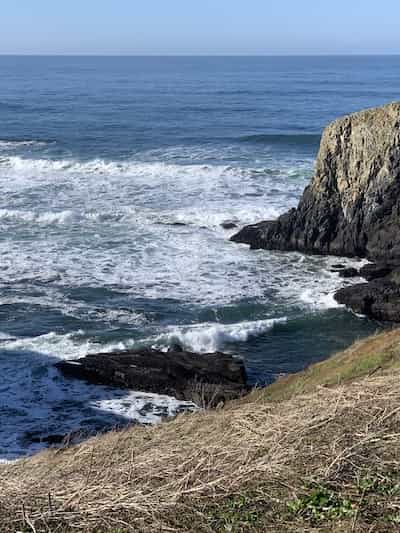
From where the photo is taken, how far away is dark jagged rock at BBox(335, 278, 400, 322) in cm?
2709

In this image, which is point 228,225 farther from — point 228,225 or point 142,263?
point 142,263

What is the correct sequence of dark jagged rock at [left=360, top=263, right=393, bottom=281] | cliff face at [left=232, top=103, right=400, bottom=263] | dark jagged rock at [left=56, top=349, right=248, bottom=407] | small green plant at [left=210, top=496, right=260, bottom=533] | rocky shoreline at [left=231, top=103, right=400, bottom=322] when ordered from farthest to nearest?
cliff face at [left=232, top=103, right=400, bottom=263]
rocky shoreline at [left=231, top=103, right=400, bottom=322]
dark jagged rock at [left=360, top=263, right=393, bottom=281]
dark jagged rock at [left=56, top=349, right=248, bottom=407]
small green plant at [left=210, top=496, right=260, bottom=533]

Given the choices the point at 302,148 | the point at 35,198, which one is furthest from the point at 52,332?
the point at 302,148

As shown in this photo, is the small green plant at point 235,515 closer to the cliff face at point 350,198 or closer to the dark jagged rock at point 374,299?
the dark jagged rock at point 374,299

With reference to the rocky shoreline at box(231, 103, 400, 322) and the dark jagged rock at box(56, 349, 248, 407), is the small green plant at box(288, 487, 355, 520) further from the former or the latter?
the rocky shoreline at box(231, 103, 400, 322)

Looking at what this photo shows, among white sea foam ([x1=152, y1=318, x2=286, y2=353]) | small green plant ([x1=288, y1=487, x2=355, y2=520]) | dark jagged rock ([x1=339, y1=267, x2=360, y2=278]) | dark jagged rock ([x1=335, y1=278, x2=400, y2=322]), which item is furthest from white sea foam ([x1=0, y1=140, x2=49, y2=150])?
small green plant ([x1=288, y1=487, x2=355, y2=520])

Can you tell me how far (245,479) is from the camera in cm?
724

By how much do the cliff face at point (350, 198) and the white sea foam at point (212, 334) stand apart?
9.74 metres

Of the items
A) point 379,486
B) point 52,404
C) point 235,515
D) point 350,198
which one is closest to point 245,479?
point 235,515

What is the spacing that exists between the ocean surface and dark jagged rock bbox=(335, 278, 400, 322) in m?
0.64

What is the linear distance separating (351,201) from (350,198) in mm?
178

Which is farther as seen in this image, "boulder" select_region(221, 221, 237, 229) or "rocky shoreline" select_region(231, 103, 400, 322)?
"boulder" select_region(221, 221, 237, 229)

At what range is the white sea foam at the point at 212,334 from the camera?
24828 millimetres

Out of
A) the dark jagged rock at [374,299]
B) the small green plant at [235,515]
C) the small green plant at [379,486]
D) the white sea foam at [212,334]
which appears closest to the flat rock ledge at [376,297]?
the dark jagged rock at [374,299]
